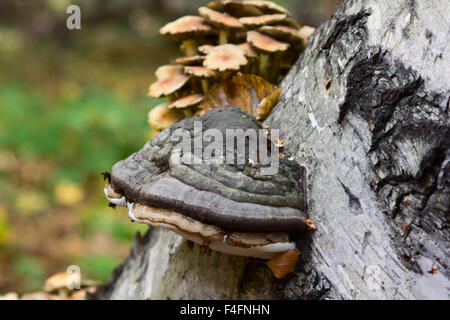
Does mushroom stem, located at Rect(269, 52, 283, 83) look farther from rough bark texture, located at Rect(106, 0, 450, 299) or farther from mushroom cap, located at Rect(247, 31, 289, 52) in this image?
rough bark texture, located at Rect(106, 0, 450, 299)

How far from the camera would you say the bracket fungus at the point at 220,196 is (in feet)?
3.77

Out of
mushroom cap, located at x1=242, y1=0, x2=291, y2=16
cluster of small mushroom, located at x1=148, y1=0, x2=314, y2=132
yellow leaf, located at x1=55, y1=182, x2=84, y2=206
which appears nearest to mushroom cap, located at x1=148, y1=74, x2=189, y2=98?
cluster of small mushroom, located at x1=148, y1=0, x2=314, y2=132

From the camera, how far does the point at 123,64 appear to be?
30.7 ft

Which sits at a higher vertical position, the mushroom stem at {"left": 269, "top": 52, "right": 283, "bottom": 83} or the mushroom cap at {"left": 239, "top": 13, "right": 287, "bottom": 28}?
the mushroom cap at {"left": 239, "top": 13, "right": 287, "bottom": 28}

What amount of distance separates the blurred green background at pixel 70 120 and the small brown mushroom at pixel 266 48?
0.30 metres

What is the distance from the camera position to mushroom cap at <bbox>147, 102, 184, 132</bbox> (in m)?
1.95

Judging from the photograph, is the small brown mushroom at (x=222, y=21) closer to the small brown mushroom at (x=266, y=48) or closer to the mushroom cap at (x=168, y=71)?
the small brown mushroom at (x=266, y=48)

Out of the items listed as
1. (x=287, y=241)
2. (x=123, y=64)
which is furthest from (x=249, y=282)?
(x=123, y=64)

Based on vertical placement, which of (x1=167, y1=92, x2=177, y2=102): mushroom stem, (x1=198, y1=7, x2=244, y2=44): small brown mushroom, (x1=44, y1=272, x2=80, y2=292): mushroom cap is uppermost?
(x1=198, y1=7, x2=244, y2=44): small brown mushroom

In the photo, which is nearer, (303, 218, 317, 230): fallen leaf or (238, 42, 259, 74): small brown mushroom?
(303, 218, 317, 230): fallen leaf
